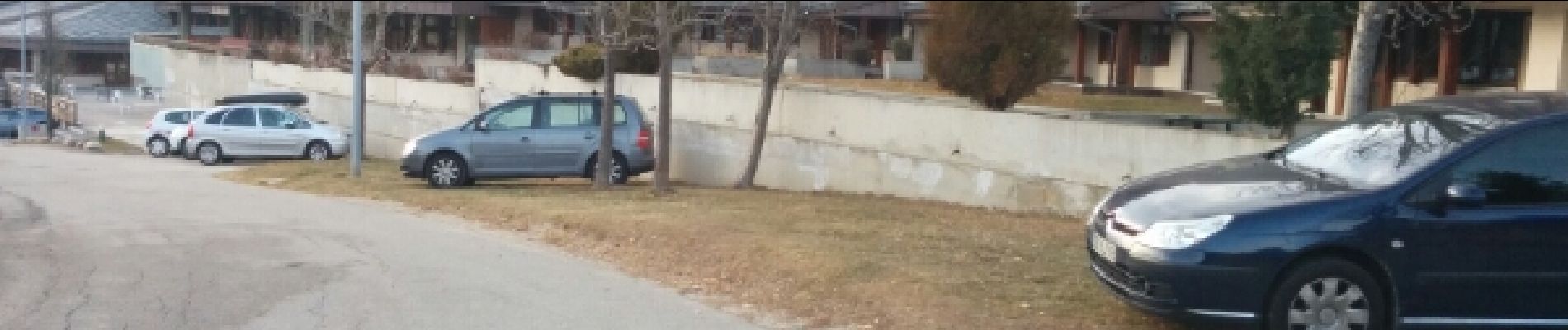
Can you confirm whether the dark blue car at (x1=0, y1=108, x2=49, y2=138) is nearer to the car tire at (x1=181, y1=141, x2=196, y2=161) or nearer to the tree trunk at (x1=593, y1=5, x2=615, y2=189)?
the car tire at (x1=181, y1=141, x2=196, y2=161)

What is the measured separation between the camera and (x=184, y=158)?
31547 mm

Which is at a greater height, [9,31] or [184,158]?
[9,31]

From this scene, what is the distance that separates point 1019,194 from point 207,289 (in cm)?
809

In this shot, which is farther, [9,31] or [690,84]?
[9,31]

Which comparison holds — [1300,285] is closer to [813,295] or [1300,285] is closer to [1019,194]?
[813,295]

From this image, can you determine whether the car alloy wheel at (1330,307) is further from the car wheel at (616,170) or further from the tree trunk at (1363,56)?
the car wheel at (616,170)

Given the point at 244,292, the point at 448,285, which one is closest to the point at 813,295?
the point at 448,285

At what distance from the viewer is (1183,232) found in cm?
746

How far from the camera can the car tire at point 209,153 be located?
30.3 metres

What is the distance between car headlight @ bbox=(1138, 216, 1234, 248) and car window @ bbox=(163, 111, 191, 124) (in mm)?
29810

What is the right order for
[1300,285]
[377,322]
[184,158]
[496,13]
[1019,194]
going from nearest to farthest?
[1300,285] → [377,322] → [1019,194] → [184,158] → [496,13]

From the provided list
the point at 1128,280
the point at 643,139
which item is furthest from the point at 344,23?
the point at 1128,280

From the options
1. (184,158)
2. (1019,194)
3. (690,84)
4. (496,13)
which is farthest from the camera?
(496,13)

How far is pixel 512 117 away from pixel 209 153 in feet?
46.1
